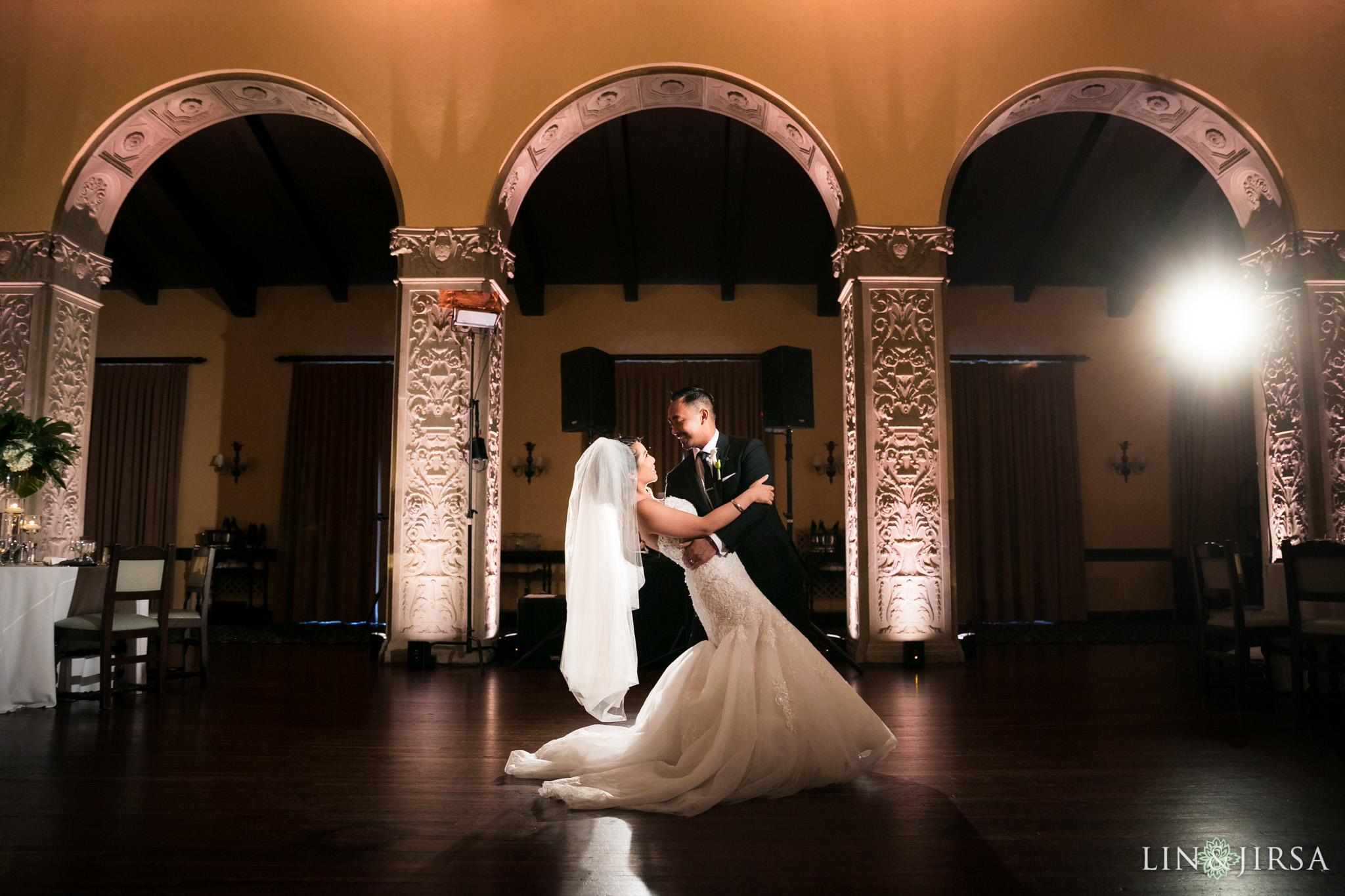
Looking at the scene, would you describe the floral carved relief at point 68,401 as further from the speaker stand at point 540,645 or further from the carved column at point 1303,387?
the carved column at point 1303,387

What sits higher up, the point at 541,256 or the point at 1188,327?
the point at 541,256

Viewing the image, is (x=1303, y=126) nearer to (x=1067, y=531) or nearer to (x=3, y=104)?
(x=1067, y=531)

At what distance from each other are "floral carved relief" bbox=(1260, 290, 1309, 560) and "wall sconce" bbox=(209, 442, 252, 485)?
11.1 meters

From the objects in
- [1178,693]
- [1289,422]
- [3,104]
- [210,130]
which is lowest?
[1178,693]

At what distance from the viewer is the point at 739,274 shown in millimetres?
10984

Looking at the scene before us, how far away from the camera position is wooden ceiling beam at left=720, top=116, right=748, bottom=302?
8492mm

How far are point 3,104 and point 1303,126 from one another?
10.3m

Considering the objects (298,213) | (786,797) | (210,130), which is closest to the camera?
(786,797)

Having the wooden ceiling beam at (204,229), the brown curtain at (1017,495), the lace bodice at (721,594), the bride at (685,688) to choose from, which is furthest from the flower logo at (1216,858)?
the wooden ceiling beam at (204,229)

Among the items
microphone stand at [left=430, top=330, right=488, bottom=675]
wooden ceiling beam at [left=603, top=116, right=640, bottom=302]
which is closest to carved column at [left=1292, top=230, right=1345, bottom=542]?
wooden ceiling beam at [left=603, top=116, right=640, bottom=302]

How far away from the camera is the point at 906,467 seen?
632 cm

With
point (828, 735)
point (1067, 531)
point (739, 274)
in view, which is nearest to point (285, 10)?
point (739, 274)

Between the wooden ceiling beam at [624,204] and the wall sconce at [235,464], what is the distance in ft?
17.7

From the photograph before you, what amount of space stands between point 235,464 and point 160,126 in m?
5.11
